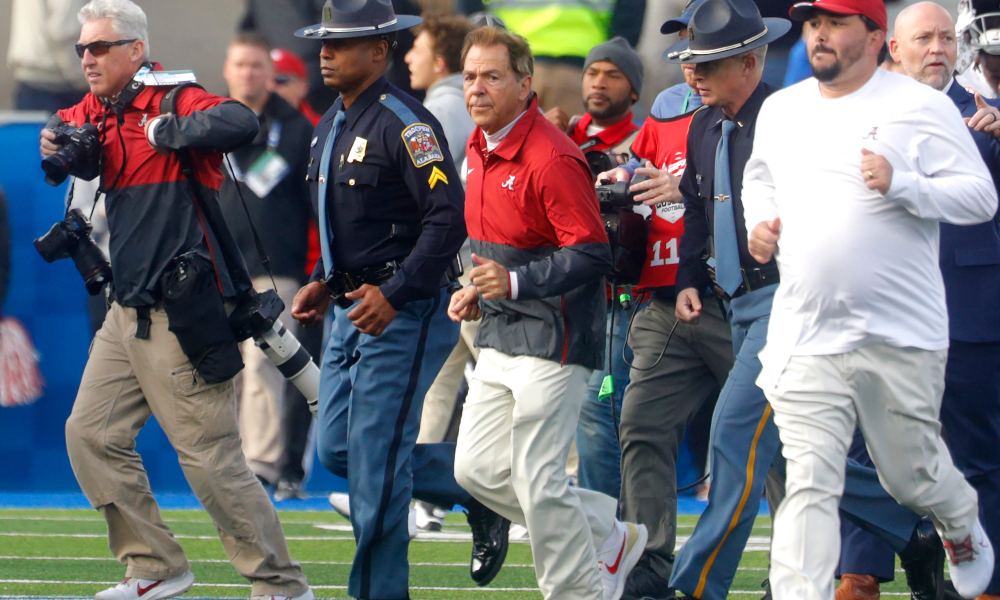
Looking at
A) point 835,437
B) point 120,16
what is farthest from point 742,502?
point 120,16

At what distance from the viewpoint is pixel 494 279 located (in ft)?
14.1

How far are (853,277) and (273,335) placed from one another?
2.33 meters

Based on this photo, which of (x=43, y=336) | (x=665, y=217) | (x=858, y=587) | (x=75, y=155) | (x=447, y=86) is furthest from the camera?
(x=43, y=336)

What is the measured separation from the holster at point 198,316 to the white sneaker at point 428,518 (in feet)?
8.10

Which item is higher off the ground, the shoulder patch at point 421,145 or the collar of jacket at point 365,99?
the collar of jacket at point 365,99

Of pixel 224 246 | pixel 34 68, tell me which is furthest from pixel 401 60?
pixel 224 246

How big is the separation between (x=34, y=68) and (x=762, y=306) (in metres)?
5.87

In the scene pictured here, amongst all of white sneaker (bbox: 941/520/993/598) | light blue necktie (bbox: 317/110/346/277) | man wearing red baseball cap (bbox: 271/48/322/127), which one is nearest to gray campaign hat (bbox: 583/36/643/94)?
light blue necktie (bbox: 317/110/346/277)

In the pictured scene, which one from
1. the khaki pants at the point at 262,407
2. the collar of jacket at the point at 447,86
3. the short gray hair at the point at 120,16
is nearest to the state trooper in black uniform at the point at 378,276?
the short gray hair at the point at 120,16

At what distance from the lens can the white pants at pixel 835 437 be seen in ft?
13.2

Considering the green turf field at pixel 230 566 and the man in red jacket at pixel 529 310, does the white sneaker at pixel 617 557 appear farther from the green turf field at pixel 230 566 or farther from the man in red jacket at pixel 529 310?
the green turf field at pixel 230 566

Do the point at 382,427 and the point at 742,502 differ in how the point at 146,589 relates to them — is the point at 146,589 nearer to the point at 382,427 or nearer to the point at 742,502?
the point at 382,427

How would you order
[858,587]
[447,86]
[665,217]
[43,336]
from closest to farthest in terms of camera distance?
[858,587], [665,217], [447,86], [43,336]

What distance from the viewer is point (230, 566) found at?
6.21m
